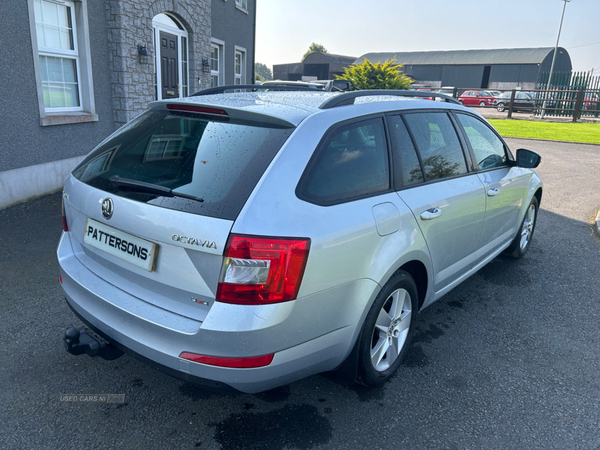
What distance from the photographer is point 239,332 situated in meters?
1.89

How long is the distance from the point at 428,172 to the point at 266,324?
1676 millimetres

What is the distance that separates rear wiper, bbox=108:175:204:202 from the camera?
210 centimetres

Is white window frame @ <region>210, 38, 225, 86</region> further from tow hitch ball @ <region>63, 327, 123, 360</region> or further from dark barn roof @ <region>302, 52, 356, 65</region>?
dark barn roof @ <region>302, 52, 356, 65</region>

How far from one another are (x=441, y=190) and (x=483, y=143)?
1158mm

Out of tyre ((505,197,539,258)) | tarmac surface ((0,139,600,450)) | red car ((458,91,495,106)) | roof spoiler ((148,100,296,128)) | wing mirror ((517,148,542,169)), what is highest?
red car ((458,91,495,106))

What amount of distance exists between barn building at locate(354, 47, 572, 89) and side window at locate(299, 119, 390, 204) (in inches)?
2183

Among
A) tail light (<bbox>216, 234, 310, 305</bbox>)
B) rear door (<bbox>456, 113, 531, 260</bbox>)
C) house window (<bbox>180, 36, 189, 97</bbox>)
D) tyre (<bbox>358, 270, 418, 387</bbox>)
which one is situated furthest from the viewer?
house window (<bbox>180, 36, 189, 97</bbox>)

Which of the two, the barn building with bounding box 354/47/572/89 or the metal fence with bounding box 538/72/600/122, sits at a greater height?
the barn building with bounding box 354/47/572/89

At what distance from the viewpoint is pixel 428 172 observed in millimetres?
3006

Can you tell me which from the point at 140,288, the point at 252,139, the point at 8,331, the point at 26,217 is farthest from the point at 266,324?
the point at 26,217

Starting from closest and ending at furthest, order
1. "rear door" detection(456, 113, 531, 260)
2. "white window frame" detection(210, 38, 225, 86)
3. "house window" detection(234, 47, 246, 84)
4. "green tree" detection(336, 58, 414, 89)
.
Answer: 1. "rear door" detection(456, 113, 531, 260)
2. "white window frame" detection(210, 38, 225, 86)
3. "house window" detection(234, 47, 246, 84)
4. "green tree" detection(336, 58, 414, 89)

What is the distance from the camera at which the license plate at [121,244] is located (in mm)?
2117

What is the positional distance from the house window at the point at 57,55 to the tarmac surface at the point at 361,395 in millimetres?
3961

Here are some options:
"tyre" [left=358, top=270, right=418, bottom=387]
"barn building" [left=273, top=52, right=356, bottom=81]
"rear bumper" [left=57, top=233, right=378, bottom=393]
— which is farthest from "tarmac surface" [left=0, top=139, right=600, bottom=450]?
"barn building" [left=273, top=52, right=356, bottom=81]
